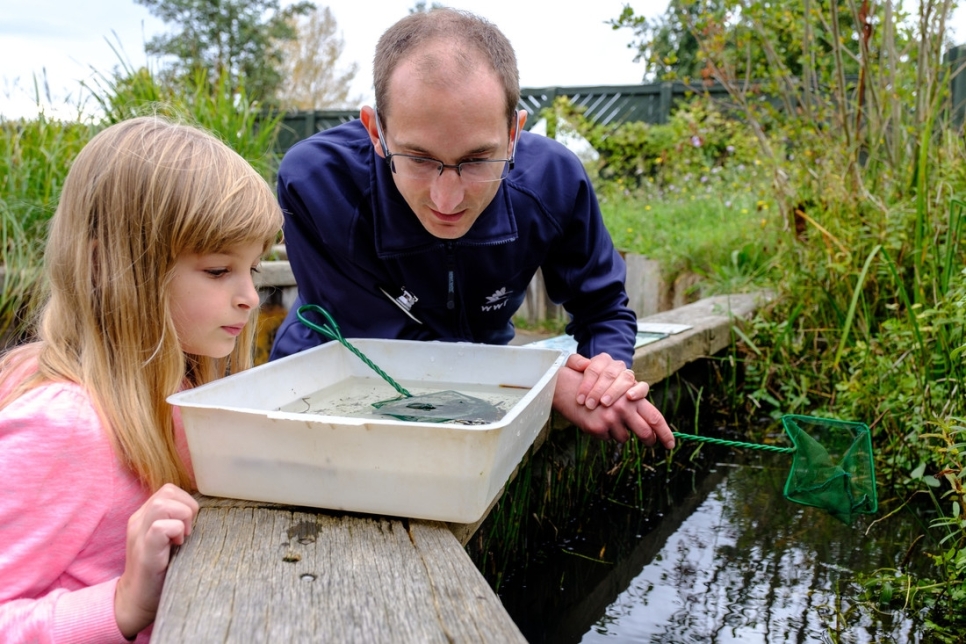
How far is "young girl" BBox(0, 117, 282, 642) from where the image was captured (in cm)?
130

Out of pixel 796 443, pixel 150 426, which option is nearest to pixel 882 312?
pixel 796 443

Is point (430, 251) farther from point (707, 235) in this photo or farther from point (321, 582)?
point (707, 235)

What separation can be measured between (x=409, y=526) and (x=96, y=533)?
1.68ft

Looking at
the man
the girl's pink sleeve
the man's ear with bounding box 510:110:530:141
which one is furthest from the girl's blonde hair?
the man's ear with bounding box 510:110:530:141

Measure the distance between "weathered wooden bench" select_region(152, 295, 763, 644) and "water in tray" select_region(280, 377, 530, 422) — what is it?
1.35 ft

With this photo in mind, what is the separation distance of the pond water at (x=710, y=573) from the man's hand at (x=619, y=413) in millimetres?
540

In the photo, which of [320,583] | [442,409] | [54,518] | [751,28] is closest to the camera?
[320,583]

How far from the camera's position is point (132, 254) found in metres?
1.54

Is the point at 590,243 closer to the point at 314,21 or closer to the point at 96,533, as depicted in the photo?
the point at 96,533

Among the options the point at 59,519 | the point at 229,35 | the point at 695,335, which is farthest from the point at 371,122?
the point at 229,35

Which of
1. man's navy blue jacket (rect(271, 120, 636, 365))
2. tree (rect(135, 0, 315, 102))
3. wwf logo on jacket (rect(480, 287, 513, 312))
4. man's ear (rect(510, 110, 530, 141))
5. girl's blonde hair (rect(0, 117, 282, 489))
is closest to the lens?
girl's blonde hair (rect(0, 117, 282, 489))

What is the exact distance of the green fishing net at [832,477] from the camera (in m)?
1.91

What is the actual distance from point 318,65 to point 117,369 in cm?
2399

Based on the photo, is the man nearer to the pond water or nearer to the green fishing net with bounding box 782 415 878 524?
the green fishing net with bounding box 782 415 878 524
